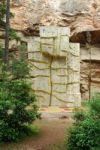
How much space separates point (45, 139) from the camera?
962 cm

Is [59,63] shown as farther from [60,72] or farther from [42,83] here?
[42,83]

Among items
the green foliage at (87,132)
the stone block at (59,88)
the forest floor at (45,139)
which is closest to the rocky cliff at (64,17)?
the stone block at (59,88)

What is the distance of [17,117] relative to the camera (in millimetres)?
9531

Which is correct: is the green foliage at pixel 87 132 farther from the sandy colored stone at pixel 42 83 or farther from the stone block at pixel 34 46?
the stone block at pixel 34 46

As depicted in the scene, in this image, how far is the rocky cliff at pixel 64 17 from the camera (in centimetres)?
1811

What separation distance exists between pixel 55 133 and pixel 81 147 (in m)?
1.93

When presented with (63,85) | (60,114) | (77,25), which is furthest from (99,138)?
(77,25)

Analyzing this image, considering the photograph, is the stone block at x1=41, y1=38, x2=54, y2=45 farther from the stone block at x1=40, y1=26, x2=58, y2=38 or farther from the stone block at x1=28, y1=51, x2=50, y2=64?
the stone block at x1=28, y1=51, x2=50, y2=64

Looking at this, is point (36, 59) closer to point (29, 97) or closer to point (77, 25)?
point (77, 25)

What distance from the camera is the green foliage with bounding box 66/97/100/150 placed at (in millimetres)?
8117

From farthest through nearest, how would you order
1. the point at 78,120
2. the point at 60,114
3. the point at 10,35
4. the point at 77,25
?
1. the point at 77,25
2. the point at 10,35
3. the point at 60,114
4. the point at 78,120

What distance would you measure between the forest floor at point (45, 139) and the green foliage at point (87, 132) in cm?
63

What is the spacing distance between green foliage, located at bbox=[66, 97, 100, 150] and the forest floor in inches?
25.0

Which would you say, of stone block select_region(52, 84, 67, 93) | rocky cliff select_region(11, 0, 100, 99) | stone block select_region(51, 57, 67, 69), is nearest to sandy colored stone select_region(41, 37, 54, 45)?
stone block select_region(51, 57, 67, 69)
